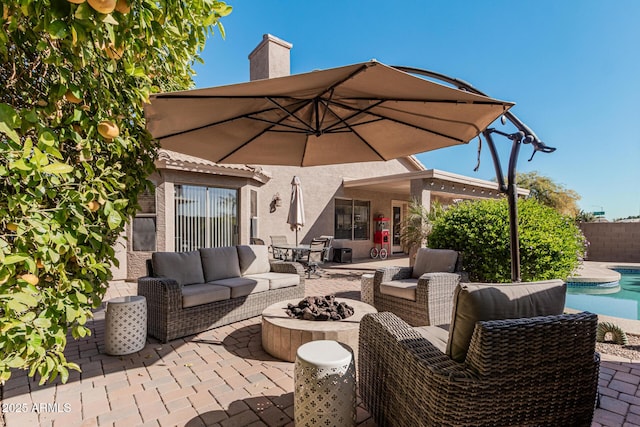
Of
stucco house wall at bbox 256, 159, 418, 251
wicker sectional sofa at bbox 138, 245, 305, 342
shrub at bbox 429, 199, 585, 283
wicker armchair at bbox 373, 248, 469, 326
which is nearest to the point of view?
wicker sectional sofa at bbox 138, 245, 305, 342

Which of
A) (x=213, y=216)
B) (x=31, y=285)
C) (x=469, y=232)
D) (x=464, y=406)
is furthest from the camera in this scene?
(x=213, y=216)

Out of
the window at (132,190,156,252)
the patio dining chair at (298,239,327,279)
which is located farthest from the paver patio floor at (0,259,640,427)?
the patio dining chair at (298,239,327,279)

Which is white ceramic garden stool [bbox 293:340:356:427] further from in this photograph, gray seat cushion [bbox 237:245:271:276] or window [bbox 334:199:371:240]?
window [bbox 334:199:371:240]

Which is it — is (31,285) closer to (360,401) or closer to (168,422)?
(168,422)

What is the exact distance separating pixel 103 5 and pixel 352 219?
11.4m

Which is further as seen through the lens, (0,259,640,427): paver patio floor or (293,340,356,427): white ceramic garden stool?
(0,259,640,427): paver patio floor

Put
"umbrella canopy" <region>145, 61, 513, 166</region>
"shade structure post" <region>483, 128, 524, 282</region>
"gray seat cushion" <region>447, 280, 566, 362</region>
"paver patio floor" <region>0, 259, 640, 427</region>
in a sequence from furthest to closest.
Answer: "shade structure post" <region>483, 128, 524, 282</region>, "umbrella canopy" <region>145, 61, 513, 166</region>, "paver patio floor" <region>0, 259, 640, 427</region>, "gray seat cushion" <region>447, 280, 566, 362</region>

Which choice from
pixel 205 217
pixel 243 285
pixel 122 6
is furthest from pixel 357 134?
pixel 205 217

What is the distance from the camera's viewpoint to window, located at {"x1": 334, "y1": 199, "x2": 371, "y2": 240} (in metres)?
11.7

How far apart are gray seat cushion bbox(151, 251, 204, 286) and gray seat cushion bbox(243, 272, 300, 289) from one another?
76cm

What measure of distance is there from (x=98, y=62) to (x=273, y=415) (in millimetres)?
2465

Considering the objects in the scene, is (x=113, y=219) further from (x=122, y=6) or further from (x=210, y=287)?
(x=210, y=287)

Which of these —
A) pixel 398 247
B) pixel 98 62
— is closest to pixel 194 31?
pixel 98 62

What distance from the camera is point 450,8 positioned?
23.0 ft
